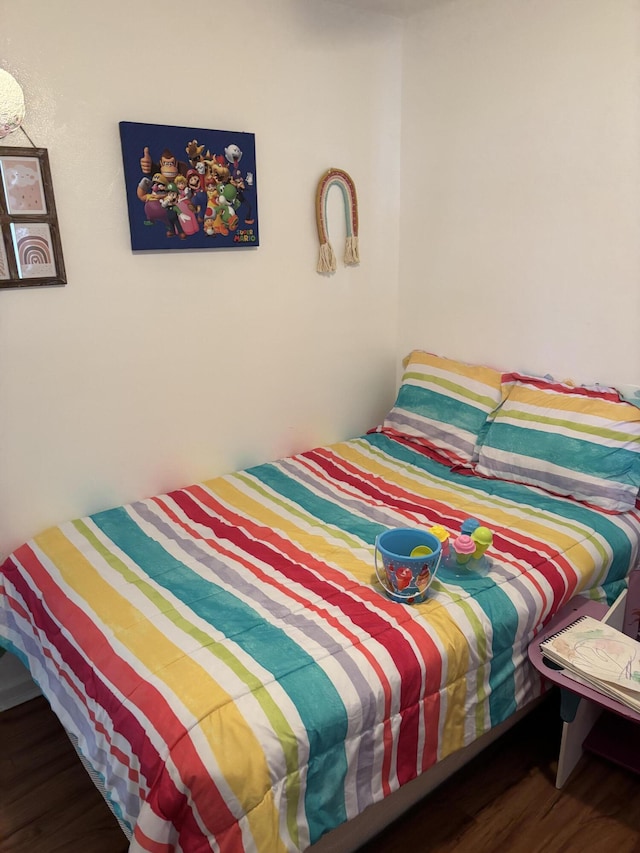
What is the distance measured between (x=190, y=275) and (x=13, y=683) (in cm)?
156

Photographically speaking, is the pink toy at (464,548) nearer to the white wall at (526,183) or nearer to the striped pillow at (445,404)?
the striped pillow at (445,404)

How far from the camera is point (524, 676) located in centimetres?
182

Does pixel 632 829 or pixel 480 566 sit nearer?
pixel 632 829

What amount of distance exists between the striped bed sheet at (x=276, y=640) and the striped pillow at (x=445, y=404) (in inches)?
9.5

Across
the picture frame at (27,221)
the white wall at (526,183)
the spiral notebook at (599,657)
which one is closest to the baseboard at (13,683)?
the picture frame at (27,221)

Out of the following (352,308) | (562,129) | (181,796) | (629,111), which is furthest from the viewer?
(352,308)

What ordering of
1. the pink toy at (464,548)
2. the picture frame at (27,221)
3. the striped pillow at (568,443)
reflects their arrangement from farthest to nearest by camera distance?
the striped pillow at (568,443), the picture frame at (27,221), the pink toy at (464,548)

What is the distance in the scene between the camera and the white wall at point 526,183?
2221mm

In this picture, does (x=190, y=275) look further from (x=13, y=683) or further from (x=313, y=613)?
(x=13, y=683)

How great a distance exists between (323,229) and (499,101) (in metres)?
0.83

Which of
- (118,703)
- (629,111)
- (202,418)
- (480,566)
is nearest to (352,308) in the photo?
(202,418)

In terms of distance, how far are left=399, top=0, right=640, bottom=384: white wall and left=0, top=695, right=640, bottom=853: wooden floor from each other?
1313 millimetres

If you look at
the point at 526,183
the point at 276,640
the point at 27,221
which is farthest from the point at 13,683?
the point at 526,183

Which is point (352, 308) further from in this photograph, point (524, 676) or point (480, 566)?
point (524, 676)
